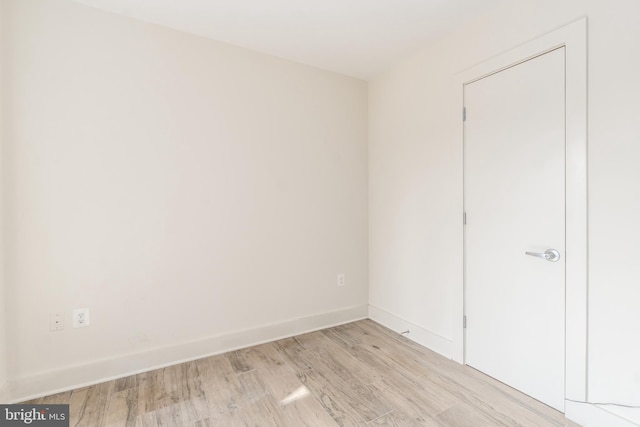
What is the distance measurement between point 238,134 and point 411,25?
1.58 metres

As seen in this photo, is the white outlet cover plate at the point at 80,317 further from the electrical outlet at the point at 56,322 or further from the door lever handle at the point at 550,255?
the door lever handle at the point at 550,255

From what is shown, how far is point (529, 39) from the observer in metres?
1.76

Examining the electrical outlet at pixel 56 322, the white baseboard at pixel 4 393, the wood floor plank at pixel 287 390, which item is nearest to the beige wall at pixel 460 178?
the wood floor plank at pixel 287 390

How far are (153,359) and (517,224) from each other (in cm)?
271

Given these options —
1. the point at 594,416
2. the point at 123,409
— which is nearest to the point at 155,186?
the point at 123,409

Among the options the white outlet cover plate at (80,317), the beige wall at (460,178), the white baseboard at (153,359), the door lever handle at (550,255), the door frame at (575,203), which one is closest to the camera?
the beige wall at (460,178)

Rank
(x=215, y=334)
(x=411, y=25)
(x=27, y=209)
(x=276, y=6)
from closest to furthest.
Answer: (x=27, y=209) → (x=276, y=6) → (x=411, y=25) → (x=215, y=334)

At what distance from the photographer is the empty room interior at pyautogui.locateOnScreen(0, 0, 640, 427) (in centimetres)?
156

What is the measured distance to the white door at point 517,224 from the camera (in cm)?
168

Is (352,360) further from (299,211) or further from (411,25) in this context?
(411,25)

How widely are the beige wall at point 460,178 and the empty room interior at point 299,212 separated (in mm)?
13

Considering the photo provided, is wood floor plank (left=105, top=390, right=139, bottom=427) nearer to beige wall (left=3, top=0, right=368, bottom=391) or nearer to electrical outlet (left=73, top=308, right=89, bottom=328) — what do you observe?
beige wall (left=3, top=0, right=368, bottom=391)

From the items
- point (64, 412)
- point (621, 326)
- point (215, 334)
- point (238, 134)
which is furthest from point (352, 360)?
point (238, 134)

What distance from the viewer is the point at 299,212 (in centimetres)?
274
